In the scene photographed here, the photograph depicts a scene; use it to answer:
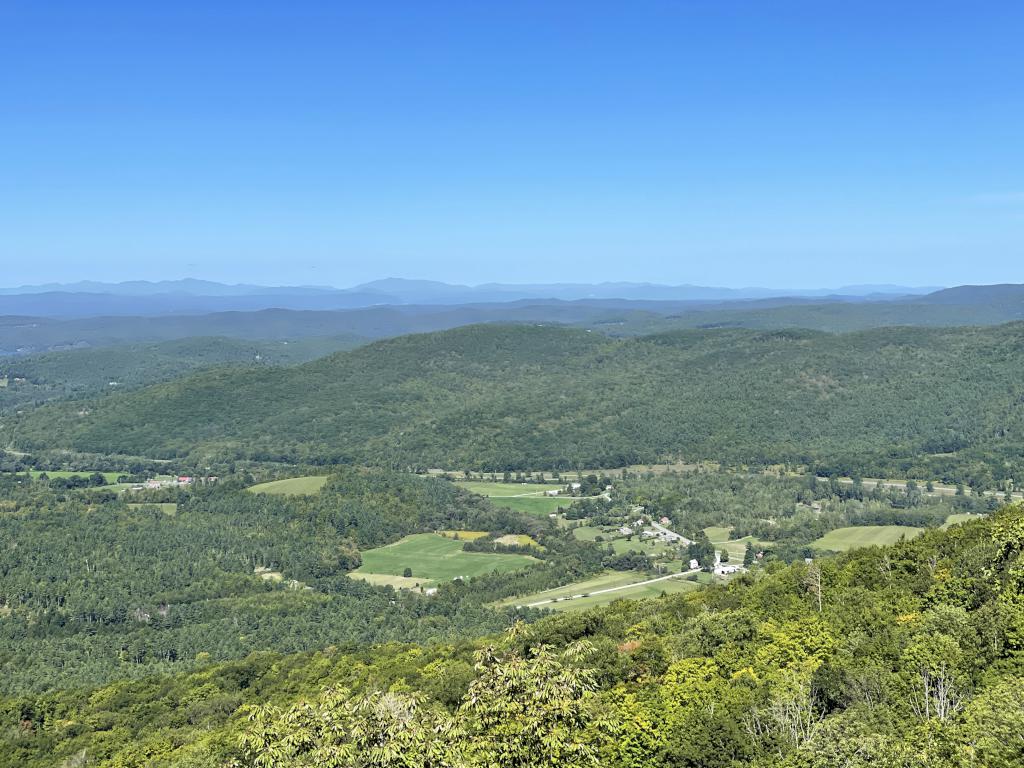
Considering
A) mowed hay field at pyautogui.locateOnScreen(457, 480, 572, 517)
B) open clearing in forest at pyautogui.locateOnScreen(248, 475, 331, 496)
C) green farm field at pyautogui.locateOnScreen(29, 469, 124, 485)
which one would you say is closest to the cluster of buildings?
green farm field at pyautogui.locateOnScreen(29, 469, 124, 485)

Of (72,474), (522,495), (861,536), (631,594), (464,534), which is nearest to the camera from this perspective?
(631,594)

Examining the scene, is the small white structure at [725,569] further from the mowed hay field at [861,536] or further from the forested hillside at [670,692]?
the forested hillside at [670,692]

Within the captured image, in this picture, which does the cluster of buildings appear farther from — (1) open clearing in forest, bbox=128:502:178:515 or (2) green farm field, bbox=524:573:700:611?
(2) green farm field, bbox=524:573:700:611

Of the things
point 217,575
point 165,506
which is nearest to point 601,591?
point 217,575

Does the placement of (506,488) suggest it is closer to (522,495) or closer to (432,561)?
(522,495)

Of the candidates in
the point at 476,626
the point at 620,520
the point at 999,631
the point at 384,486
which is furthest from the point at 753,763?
the point at 384,486

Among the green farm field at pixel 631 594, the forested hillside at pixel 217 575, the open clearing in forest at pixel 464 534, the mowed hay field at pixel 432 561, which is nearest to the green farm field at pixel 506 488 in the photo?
the forested hillside at pixel 217 575
